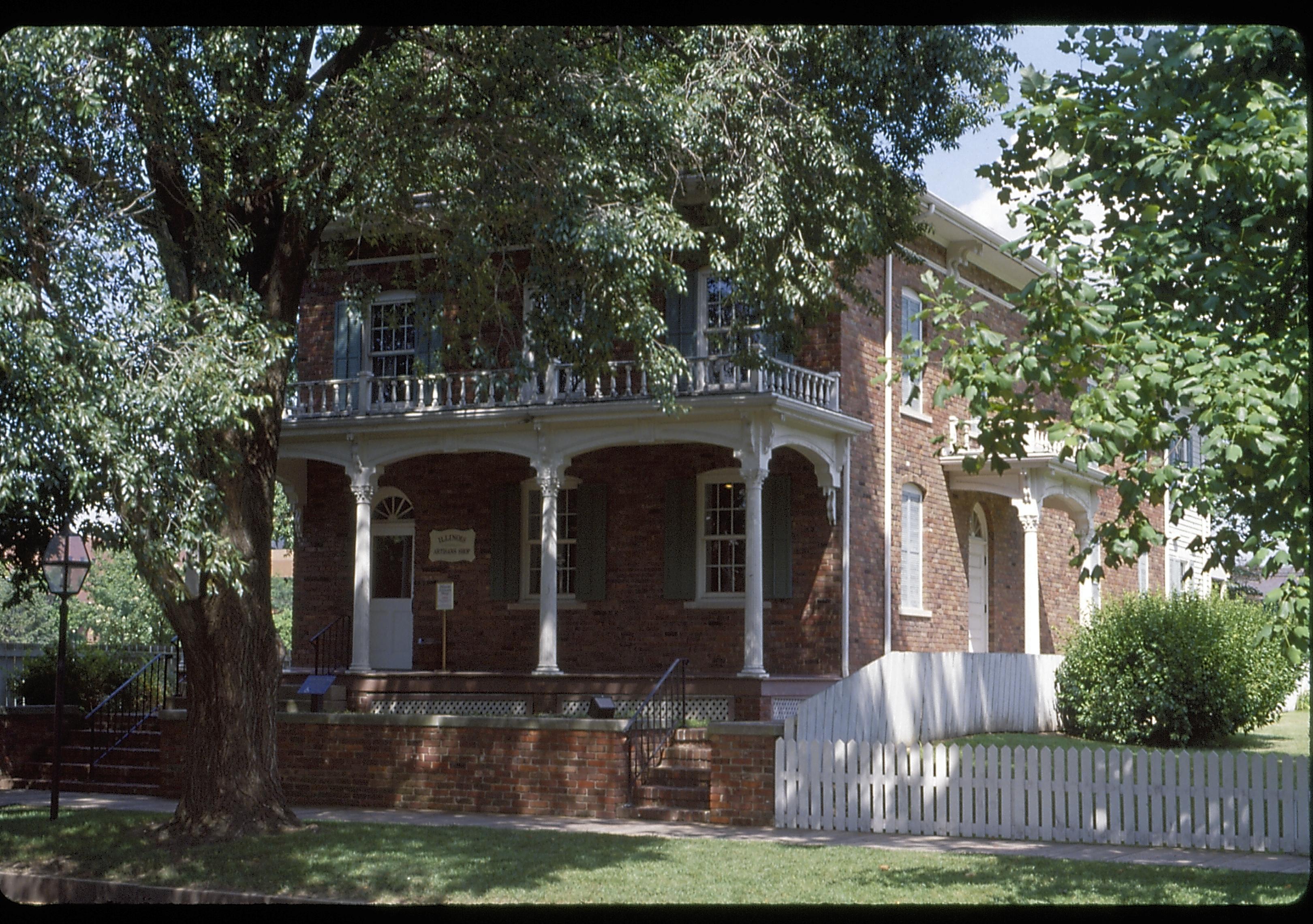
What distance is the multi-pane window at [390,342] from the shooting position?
23.3 metres

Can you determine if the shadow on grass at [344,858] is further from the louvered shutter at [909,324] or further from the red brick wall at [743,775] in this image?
the louvered shutter at [909,324]

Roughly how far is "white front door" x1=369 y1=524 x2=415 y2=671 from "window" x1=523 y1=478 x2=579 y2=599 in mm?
2039

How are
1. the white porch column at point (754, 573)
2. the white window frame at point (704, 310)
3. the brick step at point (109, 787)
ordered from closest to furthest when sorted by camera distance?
the brick step at point (109, 787) → the white porch column at point (754, 573) → the white window frame at point (704, 310)

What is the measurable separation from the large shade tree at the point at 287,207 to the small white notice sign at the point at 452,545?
6.93 m

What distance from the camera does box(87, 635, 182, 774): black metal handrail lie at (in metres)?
19.2

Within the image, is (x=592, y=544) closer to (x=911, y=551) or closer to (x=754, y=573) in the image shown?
(x=754, y=573)

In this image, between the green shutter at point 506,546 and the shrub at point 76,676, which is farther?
the green shutter at point 506,546

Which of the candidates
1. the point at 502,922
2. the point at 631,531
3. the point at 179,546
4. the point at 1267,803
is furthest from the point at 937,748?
the point at 631,531

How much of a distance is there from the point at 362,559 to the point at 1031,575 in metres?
9.93

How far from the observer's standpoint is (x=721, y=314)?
20078mm

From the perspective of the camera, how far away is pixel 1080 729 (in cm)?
2148

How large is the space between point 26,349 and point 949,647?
16484mm

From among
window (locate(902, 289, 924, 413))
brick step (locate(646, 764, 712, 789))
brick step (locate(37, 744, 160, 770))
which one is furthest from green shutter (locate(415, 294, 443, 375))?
window (locate(902, 289, 924, 413))

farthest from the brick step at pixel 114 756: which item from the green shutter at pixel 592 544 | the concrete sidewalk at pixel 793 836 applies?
the green shutter at pixel 592 544
